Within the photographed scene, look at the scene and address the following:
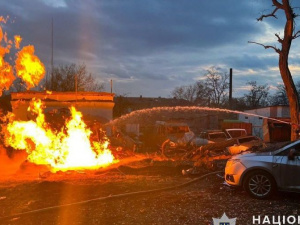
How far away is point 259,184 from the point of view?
8.23m

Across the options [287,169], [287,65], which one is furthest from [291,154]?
[287,65]

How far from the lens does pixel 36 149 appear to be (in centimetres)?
1388

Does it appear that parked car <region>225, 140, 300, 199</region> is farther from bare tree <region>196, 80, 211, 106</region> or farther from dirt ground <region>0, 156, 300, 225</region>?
bare tree <region>196, 80, 211, 106</region>

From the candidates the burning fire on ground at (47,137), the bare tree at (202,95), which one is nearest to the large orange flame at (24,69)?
the burning fire on ground at (47,137)

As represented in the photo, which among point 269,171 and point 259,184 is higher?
point 269,171

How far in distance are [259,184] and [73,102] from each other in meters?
18.4

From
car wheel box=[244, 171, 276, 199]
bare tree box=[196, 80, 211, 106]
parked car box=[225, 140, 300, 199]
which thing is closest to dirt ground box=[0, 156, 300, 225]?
car wheel box=[244, 171, 276, 199]

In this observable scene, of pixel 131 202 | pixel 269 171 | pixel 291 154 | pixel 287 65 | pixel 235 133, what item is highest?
pixel 287 65

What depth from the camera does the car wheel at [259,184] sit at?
8.14 m

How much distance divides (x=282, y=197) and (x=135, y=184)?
386 cm

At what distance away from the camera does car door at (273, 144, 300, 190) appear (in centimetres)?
791

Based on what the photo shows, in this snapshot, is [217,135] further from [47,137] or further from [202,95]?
[202,95]

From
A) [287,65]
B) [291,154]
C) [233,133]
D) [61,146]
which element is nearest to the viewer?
[291,154]

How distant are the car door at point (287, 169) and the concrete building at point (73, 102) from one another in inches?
679
